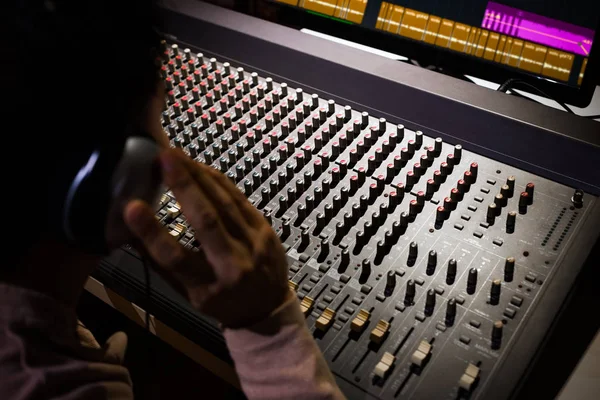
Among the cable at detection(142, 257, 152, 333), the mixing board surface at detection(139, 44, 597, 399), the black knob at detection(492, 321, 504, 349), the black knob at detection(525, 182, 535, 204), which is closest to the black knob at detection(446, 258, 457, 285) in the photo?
the mixing board surface at detection(139, 44, 597, 399)

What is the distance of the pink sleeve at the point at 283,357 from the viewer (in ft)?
2.57

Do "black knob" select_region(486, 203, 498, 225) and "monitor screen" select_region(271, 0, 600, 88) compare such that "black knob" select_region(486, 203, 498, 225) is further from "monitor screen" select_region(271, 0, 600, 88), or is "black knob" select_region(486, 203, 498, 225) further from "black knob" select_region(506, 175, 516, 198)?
"monitor screen" select_region(271, 0, 600, 88)

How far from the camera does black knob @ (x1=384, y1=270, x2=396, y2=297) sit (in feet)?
3.12

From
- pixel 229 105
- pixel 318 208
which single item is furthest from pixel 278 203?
pixel 229 105

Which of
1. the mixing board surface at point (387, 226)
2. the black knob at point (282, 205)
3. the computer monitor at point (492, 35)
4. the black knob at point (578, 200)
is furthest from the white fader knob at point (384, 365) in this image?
the computer monitor at point (492, 35)

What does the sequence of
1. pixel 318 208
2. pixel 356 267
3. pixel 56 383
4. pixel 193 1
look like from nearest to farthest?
1. pixel 56 383
2. pixel 356 267
3. pixel 318 208
4. pixel 193 1

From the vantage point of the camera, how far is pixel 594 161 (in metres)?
1.05

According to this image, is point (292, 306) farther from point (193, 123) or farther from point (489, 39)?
point (489, 39)

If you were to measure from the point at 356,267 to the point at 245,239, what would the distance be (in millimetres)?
309

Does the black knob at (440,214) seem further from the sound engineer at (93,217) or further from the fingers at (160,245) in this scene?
the fingers at (160,245)

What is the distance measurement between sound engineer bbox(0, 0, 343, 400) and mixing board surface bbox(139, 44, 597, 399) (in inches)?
5.6

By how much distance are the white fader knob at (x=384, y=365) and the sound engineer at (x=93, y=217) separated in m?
0.07

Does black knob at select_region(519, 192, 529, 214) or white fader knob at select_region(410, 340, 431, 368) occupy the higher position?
black knob at select_region(519, 192, 529, 214)

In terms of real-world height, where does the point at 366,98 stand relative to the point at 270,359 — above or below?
above
